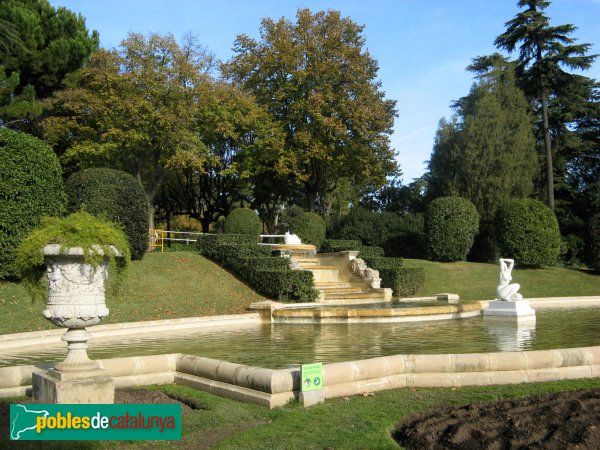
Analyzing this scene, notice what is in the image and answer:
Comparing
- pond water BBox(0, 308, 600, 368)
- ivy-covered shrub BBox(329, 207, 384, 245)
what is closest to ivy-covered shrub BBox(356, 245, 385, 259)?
ivy-covered shrub BBox(329, 207, 384, 245)

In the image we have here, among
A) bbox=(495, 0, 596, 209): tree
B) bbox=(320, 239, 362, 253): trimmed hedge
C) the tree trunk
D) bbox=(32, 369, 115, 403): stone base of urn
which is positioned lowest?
bbox=(32, 369, 115, 403): stone base of urn

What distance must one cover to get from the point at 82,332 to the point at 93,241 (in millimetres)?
1142

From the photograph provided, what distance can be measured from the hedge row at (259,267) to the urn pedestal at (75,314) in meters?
15.2

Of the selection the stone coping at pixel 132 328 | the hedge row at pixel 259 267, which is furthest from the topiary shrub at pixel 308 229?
the stone coping at pixel 132 328

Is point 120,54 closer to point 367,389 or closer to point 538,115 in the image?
point 367,389

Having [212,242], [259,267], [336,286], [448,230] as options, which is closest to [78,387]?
[259,267]

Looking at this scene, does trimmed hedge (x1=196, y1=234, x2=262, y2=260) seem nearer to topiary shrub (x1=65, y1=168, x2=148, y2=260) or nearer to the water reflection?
topiary shrub (x1=65, y1=168, x2=148, y2=260)

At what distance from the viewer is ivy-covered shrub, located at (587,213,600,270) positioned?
3491cm

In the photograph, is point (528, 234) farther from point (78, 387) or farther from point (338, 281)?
point (78, 387)

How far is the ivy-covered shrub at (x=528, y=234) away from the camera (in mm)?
33844

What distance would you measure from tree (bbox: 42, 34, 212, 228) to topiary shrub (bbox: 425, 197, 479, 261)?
42.8 feet

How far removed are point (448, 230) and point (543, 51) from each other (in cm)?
1773

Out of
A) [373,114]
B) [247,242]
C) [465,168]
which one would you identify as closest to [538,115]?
[465,168]

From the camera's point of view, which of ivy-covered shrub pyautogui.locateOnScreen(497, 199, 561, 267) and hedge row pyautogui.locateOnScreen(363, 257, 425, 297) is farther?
ivy-covered shrub pyautogui.locateOnScreen(497, 199, 561, 267)
